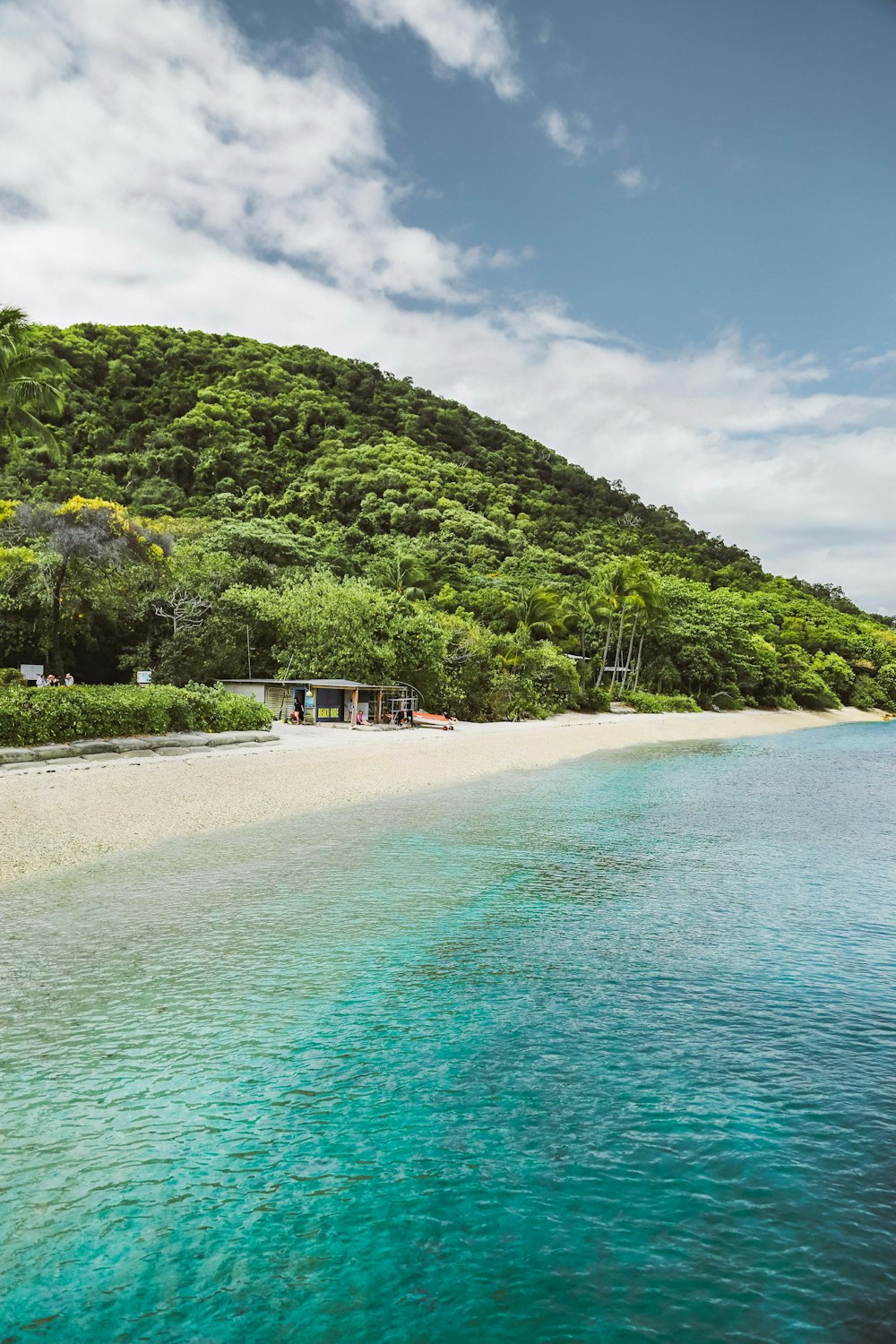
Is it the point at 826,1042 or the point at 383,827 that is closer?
the point at 826,1042

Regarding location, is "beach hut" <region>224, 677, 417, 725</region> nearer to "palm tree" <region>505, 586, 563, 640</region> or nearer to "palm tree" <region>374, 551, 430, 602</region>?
"palm tree" <region>505, 586, 563, 640</region>

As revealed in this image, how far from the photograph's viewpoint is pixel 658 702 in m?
55.7

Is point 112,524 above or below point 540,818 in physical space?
above

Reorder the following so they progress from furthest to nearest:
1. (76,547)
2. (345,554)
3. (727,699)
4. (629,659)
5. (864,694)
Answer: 1. (864,694)
2. (727,699)
3. (345,554)
4. (629,659)
5. (76,547)

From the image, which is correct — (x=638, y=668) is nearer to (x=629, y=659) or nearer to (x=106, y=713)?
(x=629, y=659)

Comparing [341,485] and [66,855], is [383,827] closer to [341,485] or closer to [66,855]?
[66,855]

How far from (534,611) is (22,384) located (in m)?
31.2

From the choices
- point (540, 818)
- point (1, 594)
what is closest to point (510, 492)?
point (1, 594)

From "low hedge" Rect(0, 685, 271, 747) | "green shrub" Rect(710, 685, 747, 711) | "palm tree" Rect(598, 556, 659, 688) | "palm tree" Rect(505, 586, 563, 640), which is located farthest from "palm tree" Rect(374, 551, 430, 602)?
"low hedge" Rect(0, 685, 271, 747)

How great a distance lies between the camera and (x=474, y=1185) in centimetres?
447

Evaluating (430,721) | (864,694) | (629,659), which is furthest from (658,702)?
(864,694)

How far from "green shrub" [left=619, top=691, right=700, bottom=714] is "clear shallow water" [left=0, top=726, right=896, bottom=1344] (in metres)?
44.4

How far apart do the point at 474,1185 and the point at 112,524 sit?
27.4 metres

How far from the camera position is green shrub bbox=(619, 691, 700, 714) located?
54.5 meters
